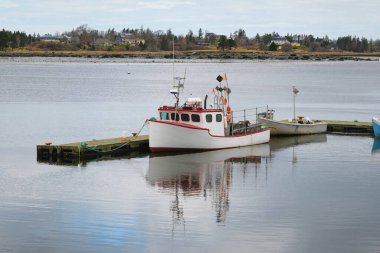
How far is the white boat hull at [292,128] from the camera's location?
5362 centimetres

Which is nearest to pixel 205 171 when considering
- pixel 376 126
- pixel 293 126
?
pixel 293 126

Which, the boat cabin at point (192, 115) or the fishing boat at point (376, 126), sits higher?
the boat cabin at point (192, 115)

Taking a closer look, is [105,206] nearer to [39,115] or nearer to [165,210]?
[165,210]

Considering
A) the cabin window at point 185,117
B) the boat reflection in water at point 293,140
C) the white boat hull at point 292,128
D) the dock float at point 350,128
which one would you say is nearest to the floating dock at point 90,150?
the cabin window at point 185,117

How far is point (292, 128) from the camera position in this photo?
2149 inches

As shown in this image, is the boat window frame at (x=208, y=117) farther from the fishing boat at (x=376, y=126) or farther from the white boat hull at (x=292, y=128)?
the fishing boat at (x=376, y=126)

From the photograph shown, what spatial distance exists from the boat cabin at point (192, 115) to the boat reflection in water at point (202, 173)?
6.55ft

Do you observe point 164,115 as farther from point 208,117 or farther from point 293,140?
point 293,140

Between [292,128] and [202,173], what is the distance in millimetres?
16359

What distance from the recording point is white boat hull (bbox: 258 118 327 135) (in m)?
53.6

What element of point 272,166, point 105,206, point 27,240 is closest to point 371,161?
point 272,166

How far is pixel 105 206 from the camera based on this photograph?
31125 millimetres

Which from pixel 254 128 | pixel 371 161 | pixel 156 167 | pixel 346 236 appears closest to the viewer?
pixel 346 236

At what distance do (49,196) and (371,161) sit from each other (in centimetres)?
2082
